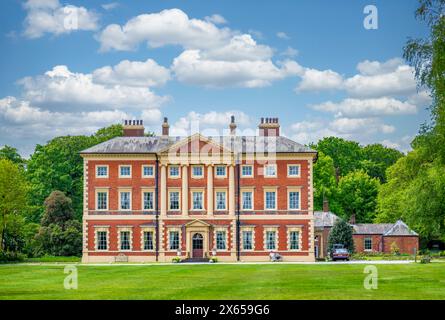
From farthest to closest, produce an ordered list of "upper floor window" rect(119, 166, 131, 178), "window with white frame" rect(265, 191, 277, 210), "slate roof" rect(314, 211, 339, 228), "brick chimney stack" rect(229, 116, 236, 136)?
"slate roof" rect(314, 211, 339, 228) → "brick chimney stack" rect(229, 116, 236, 136) → "upper floor window" rect(119, 166, 131, 178) → "window with white frame" rect(265, 191, 277, 210)

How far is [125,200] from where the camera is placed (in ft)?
202

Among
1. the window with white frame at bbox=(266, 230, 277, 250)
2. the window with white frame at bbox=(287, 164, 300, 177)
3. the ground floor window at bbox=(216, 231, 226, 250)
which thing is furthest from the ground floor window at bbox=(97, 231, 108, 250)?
the window with white frame at bbox=(287, 164, 300, 177)

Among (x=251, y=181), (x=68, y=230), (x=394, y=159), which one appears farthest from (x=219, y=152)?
(x=394, y=159)

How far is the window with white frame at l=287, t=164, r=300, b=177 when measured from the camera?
60844 millimetres

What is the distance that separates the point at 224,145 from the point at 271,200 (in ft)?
18.9

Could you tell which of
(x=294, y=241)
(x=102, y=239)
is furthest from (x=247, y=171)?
(x=102, y=239)

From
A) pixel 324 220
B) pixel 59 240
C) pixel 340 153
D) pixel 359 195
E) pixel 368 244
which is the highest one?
pixel 340 153

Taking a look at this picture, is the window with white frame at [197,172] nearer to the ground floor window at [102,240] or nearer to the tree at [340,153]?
the ground floor window at [102,240]

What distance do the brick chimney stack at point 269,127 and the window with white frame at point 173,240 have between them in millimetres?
10737

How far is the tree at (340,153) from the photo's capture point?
9938cm

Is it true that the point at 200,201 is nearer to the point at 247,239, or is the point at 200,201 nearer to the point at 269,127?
the point at 247,239

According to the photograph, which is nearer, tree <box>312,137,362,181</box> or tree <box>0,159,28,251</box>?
tree <box>0,159,28,251</box>

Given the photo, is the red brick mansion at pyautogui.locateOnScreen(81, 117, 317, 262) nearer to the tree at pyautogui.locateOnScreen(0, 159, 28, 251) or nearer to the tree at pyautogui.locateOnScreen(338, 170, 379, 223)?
the tree at pyautogui.locateOnScreen(0, 159, 28, 251)
